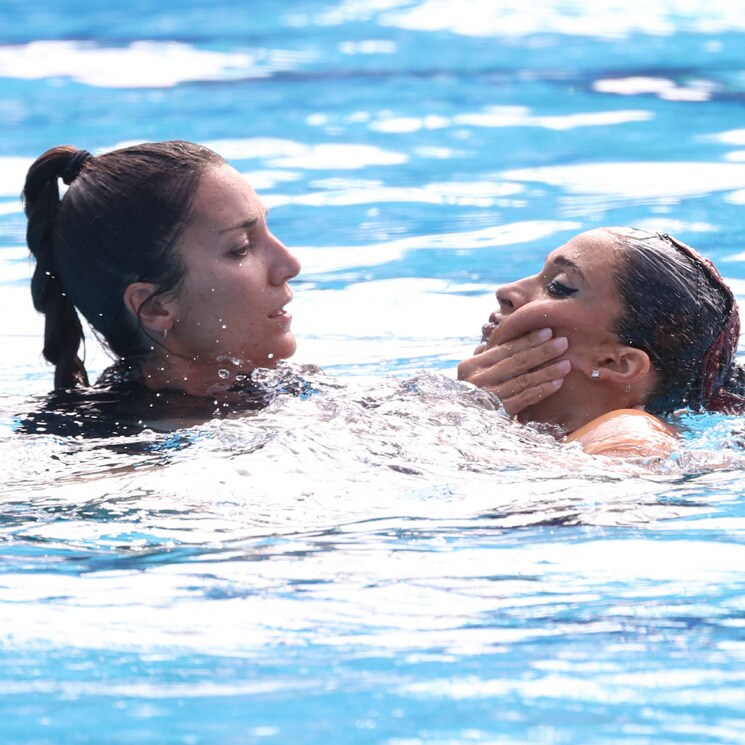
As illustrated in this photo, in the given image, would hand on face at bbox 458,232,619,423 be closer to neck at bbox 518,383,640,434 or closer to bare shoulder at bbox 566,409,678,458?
neck at bbox 518,383,640,434

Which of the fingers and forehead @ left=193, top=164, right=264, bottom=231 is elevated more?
forehead @ left=193, top=164, right=264, bottom=231

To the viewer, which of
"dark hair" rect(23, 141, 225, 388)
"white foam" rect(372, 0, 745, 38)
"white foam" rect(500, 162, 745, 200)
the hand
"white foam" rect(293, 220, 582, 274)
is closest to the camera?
the hand

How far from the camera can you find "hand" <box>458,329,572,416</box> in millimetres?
3959

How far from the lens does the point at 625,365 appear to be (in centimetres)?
403

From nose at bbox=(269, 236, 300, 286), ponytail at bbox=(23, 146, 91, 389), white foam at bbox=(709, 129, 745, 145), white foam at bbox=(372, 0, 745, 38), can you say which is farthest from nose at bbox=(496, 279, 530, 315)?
white foam at bbox=(372, 0, 745, 38)

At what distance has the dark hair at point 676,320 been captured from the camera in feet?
13.2

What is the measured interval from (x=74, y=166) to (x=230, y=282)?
0.60 m

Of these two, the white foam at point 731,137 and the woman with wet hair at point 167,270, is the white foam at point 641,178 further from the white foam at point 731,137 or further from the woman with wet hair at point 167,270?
the woman with wet hair at point 167,270

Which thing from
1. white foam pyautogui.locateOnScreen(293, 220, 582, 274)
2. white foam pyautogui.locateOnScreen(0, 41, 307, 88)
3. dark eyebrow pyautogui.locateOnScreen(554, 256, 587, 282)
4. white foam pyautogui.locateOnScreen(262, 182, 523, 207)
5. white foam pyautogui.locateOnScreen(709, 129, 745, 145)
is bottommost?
white foam pyautogui.locateOnScreen(293, 220, 582, 274)

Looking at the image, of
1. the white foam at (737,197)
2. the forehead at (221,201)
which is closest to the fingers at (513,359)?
the forehead at (221,201)

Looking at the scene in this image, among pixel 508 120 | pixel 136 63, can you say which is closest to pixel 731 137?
pixel 508 120

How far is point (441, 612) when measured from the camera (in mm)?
2756

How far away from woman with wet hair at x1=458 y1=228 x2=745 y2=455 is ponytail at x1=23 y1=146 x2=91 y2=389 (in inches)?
46.2

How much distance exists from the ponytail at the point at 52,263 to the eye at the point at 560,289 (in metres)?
1.41
